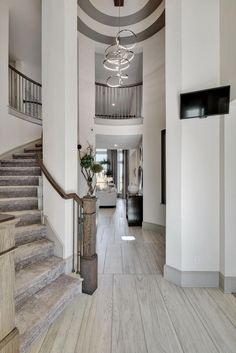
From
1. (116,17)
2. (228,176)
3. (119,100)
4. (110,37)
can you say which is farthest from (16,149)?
(119,100)

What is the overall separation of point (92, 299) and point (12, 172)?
282cm

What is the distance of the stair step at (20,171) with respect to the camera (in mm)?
4117

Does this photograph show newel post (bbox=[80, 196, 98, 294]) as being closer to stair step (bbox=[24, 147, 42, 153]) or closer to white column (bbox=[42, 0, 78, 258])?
white column (bbox=[42, 0, 78, 258])

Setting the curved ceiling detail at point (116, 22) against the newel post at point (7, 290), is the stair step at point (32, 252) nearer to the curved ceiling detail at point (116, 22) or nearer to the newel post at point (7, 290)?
the newel post at point (7, 290)

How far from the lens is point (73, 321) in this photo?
2.17 metres

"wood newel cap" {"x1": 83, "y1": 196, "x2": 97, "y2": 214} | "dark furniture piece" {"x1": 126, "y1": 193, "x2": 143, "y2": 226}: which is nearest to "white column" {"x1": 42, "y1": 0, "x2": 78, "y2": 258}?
"wood newel cap" {"x1": 83, "y1": 196, "x2": 97, "y2": 214}

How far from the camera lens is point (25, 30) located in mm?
5754

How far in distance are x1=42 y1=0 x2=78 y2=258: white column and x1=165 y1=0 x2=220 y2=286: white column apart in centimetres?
154

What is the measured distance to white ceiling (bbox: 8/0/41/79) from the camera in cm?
502

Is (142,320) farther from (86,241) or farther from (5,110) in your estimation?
(5,110)

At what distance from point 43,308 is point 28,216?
1.36 m

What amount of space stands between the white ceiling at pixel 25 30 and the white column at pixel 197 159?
401 centimetres

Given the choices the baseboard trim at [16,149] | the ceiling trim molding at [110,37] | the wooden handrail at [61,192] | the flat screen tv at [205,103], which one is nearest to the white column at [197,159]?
the flat screen tv at [205,103]

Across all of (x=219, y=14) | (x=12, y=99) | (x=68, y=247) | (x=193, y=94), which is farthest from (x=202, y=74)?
(x=12, y=99)
